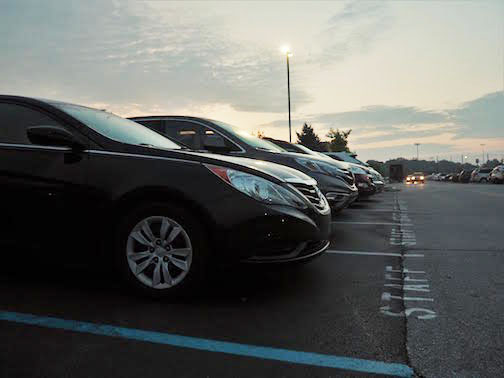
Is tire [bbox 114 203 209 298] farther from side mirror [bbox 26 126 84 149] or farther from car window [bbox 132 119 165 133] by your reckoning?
car window [bbox 132 119 165 133]

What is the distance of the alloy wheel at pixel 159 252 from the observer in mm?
3223

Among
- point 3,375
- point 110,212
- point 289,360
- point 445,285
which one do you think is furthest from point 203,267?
point 445,285

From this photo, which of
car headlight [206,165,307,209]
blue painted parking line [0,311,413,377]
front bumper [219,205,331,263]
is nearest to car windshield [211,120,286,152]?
car headlight [206,165,307,209]

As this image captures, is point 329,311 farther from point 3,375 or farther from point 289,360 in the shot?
point 3,375

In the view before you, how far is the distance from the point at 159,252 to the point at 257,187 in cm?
87

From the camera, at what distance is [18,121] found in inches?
149

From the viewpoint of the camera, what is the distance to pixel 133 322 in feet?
9.40

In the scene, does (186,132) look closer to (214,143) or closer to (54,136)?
(214,143)

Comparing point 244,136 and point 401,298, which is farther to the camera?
point 244,136

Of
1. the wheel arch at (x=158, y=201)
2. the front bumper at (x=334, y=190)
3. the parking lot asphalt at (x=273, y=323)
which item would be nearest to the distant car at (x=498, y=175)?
the front bumper at (x=334, y=190)

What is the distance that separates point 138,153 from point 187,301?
3.92ft

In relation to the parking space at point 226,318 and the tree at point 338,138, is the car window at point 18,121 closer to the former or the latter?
the parking space at point 226,318

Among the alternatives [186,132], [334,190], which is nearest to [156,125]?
[186,132]


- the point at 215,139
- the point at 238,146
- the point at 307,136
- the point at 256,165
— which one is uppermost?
the point at 307,136
